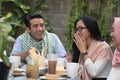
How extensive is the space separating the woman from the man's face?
1.48 ft

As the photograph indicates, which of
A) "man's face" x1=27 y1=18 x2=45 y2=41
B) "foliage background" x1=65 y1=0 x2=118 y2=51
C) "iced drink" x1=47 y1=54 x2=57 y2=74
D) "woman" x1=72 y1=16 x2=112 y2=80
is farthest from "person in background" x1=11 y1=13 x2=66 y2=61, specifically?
"foliage background" x1=65 y1=0 x2=118 y2=51

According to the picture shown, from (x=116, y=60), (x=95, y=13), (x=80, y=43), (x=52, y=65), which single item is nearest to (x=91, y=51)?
(x=80, y=43)

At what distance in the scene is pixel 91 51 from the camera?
267cm

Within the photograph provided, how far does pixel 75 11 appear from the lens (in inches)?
185

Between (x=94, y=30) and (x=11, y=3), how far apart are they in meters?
2.39

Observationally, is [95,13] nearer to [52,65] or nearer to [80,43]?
[80,43]

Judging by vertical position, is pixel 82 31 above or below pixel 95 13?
above

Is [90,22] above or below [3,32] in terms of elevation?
below

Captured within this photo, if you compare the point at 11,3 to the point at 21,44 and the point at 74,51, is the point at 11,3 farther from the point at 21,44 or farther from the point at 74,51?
the point at 74,51

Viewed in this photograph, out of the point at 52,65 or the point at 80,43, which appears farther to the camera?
the point at 80,43

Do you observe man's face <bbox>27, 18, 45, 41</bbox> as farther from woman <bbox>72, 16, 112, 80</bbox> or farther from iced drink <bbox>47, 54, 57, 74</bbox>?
iced drink <bbox>47, 54, 57, 74</bbox>

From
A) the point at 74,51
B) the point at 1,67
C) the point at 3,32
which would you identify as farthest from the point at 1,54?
the point at 74,51

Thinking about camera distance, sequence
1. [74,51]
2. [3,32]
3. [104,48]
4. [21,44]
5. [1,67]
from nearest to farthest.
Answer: [3,32] → [1,67] → [104,48] → [74,51] → [21,44]

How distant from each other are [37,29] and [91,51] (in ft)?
2.24
